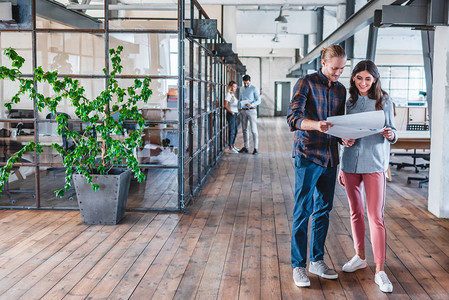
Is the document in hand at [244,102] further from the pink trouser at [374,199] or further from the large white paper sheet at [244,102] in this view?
the pink trouser at [374,199]

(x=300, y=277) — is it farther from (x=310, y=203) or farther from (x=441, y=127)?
(x=441, y=127)

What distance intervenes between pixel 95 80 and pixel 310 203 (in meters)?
2.84

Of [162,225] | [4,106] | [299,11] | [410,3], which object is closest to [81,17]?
[4,106]

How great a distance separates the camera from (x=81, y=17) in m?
5.61

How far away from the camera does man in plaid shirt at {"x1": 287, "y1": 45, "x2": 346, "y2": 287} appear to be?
318 centimetres

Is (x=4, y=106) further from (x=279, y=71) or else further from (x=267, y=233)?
(x=279, y=71)

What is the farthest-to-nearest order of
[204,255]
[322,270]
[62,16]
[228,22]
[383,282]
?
[228,22] < [62,16] < [204,255] < [322,270] < [383,282]

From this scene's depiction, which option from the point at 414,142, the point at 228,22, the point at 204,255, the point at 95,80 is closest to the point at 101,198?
the point at 95,80

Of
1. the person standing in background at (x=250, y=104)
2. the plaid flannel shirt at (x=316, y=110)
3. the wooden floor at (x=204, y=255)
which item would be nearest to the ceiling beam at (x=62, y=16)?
the wooden floor at (x=204, y=255)

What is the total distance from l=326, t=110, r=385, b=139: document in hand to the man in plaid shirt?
19 centimetres

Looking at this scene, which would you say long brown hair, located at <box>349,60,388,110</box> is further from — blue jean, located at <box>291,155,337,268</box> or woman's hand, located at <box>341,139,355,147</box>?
blue jean, located at <box>291,155,337,268</box>

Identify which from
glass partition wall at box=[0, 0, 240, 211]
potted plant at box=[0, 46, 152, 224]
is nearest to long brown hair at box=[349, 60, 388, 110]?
potted plant at box=[0, 46, 152, 224]

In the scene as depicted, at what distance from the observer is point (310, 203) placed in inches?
130

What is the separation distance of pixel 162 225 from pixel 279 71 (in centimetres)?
2691
